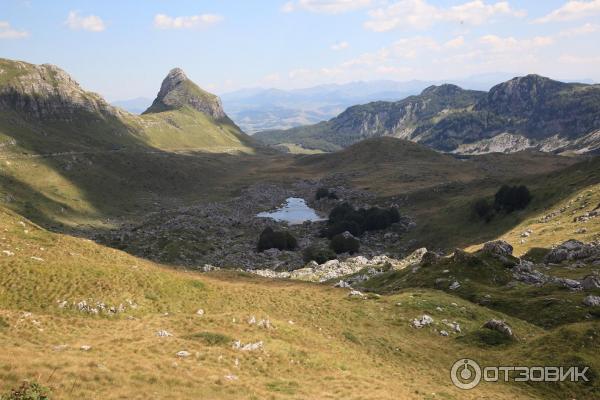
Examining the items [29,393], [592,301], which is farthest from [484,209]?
[29,393]

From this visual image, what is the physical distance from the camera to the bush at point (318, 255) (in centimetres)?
8688

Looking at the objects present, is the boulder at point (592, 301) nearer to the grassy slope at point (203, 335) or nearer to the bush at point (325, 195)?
the grassy slope at point (203, 335)

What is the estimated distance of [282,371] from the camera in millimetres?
29297

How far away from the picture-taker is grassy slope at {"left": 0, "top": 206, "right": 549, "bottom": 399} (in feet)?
80.8

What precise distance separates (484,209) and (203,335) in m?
80.7

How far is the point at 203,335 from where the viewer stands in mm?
32719

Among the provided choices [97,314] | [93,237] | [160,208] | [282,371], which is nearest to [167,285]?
[97,314]

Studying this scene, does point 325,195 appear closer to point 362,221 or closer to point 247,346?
point 362,221

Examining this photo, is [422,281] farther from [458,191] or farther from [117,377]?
[458,191]

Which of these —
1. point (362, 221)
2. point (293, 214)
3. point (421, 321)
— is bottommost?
point (293, 214)

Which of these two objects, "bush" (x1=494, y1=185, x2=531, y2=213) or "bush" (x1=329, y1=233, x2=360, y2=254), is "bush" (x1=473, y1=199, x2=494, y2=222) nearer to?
"bush" (x1=494, y1=185, x2=531, y2=213)

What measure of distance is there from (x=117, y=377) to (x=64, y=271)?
2198 centimetres

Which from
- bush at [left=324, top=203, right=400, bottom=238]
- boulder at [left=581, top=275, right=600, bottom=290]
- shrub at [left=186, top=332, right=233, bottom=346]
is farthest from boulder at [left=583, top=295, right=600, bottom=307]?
bush at [left=324, top=203, right=400, bottom=238]

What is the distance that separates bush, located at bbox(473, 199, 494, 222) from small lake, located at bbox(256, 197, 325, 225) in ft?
160
